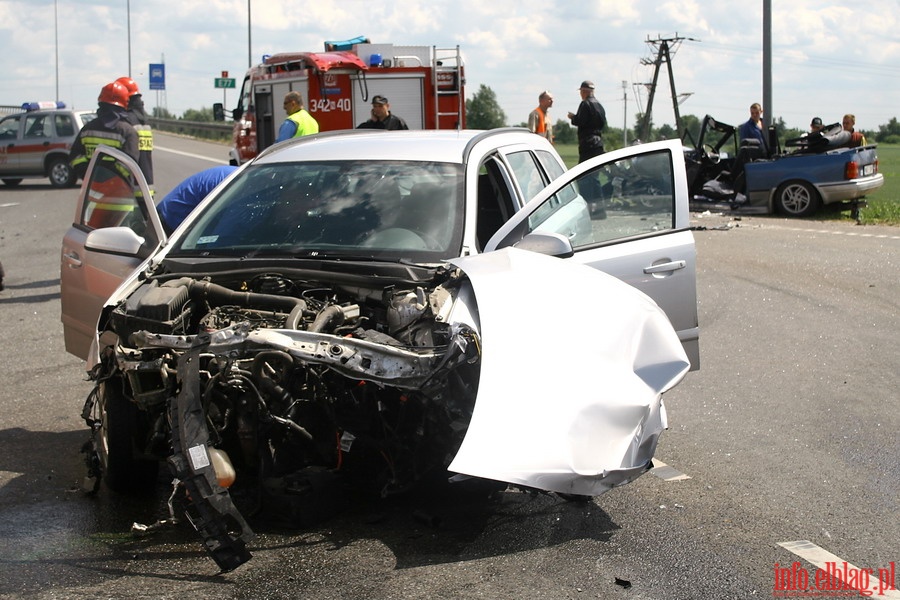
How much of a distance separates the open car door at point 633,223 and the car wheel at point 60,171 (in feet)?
73.3

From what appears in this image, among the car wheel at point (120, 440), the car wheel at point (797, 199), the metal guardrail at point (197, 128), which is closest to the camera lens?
the car wheel at point (120, 440)

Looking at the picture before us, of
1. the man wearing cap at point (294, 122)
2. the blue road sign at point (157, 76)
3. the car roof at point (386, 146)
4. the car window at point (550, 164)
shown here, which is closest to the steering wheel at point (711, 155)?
the man wearing cap at point (294, 122)

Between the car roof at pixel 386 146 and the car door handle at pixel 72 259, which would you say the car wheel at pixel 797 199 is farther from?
the car door handle at pixel 72 259

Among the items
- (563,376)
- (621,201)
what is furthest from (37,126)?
(563,376)

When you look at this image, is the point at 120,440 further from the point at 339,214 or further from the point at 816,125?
the point at 816,125

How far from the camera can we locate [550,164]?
7.75 meters

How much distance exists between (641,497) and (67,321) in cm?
382

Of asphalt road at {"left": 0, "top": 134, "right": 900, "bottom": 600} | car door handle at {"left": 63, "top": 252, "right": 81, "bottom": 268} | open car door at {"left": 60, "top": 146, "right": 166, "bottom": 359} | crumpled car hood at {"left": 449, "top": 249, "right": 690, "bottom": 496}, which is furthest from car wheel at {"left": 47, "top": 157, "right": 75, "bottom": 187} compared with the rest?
crumpled car hood at {"left": 449, "top": 249, "right": 690, "bottom": 496}

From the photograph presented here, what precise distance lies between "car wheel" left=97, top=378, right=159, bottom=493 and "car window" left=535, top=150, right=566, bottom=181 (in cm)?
354

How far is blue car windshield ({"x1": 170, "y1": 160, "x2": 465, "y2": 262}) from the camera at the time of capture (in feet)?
18.2

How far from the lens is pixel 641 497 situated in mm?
5223

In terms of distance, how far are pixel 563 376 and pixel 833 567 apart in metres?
1.32

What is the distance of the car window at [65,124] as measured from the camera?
26109 millimetres

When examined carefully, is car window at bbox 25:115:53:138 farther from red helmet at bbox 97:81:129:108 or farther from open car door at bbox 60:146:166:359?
open car door at bbox 60:146:166:359
